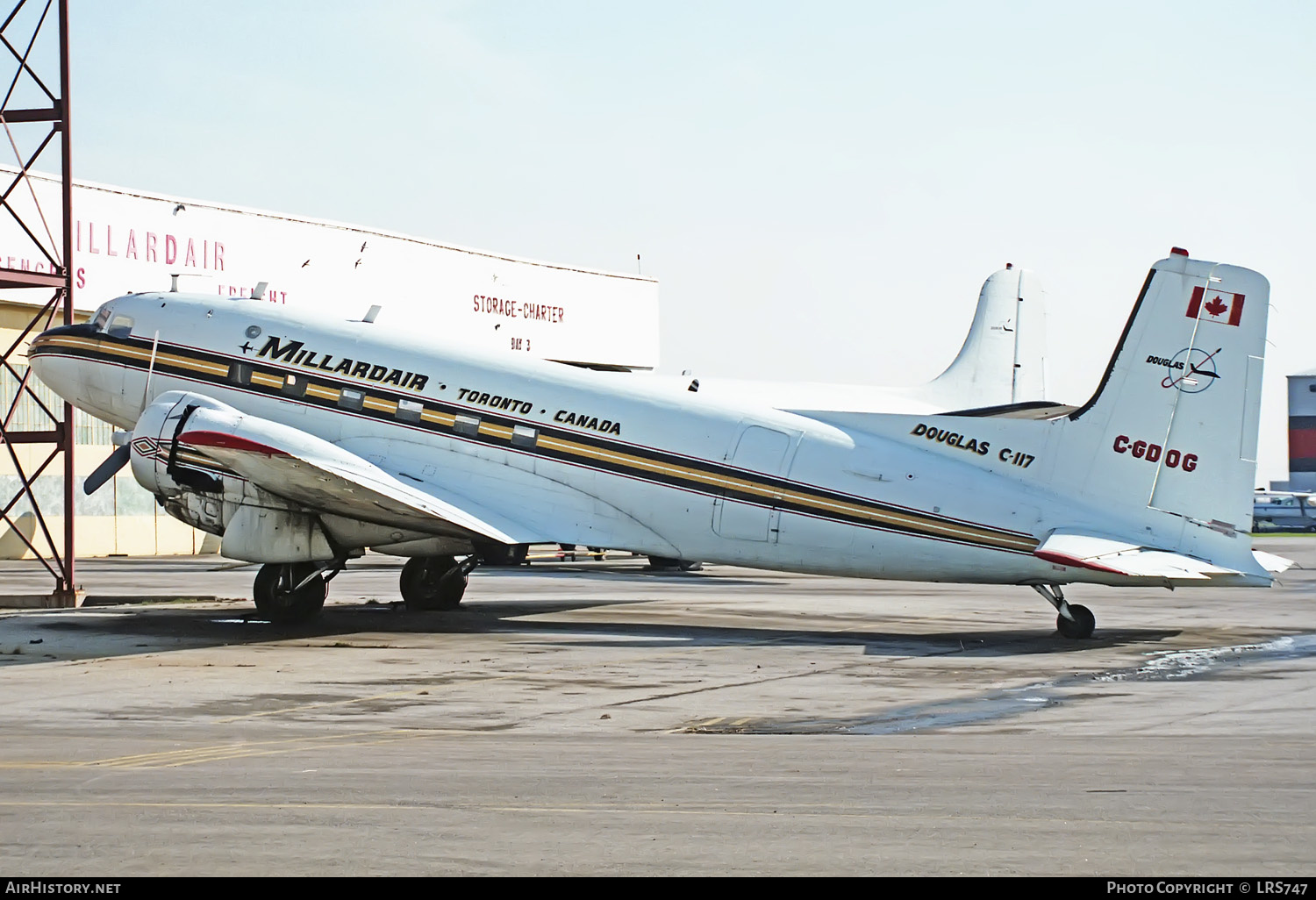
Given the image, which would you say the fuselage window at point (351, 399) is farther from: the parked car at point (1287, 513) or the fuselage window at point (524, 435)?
the parked car at point (1287, 513)

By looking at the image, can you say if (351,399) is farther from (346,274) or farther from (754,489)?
(346,274)

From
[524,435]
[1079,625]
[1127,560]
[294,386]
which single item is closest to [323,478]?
[294,386]

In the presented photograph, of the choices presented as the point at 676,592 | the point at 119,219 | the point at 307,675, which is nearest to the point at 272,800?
the point at 307,675

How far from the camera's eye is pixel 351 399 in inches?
985

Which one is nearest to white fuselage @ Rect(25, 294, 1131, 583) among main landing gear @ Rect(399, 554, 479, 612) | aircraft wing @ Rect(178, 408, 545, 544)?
aircraft wing @ Rect(178, 408, 545, 544)

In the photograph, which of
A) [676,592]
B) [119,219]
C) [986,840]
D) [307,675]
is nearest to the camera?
[986,840]

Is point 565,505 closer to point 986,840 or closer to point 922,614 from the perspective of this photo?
point 922,614

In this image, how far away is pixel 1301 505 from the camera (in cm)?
10025

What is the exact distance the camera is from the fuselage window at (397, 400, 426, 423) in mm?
24891

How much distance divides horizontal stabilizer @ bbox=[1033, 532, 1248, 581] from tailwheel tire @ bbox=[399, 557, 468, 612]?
11223 mm

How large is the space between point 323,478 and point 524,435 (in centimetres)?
367

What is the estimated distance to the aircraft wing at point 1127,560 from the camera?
65.8 feet

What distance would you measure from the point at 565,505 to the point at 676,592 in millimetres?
9151

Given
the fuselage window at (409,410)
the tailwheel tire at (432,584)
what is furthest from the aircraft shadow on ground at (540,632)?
the fuselage window at (409,410)
